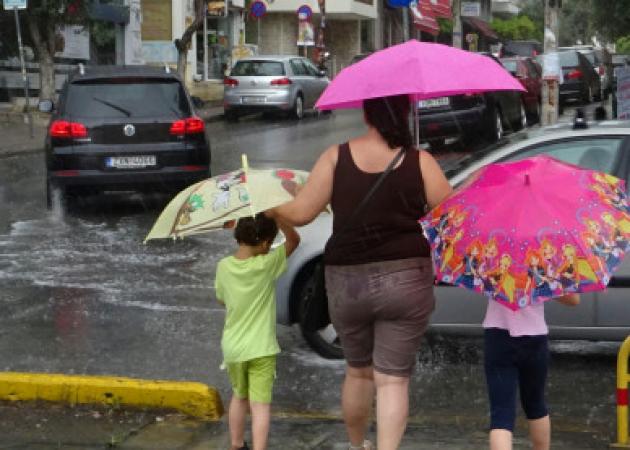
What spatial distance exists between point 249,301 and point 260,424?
0.55 m

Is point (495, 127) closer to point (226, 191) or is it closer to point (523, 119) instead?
point (523, 119)

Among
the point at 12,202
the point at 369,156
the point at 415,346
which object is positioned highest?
the point at 369,156

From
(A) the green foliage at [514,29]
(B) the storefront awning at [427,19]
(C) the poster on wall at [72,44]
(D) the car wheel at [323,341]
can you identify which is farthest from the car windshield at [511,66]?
(A) the green foliage at [514,29]

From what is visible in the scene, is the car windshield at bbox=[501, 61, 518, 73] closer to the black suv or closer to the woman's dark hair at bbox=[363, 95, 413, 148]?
the black suv

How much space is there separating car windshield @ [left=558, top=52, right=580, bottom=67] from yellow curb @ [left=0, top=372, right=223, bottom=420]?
29.0 meters

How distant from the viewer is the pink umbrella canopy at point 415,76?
4.41 m

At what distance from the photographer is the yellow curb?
6.03 metres

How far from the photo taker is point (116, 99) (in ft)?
43.2

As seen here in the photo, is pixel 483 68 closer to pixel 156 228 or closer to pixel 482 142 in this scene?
pixel 156 228

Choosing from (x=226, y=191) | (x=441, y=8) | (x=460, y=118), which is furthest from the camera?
Answer: (x=441, y=8)

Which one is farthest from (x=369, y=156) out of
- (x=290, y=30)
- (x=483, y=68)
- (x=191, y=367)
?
(x=290, y=30)

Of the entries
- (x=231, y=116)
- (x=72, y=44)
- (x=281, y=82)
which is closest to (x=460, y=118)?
(x=281, y=82)

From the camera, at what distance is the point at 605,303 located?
21.4 ft

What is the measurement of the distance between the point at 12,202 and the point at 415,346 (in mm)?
10971
